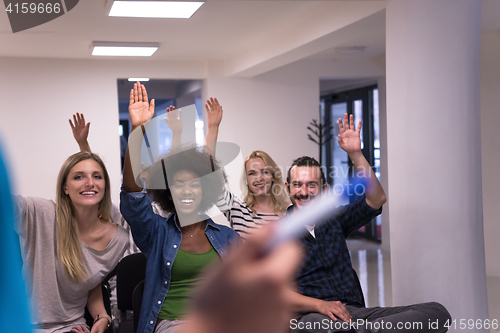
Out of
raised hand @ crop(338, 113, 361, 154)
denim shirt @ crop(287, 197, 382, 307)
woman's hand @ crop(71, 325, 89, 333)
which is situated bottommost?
woman's hand @ crop(71, 325, 89, 333)

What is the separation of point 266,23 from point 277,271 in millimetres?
4732

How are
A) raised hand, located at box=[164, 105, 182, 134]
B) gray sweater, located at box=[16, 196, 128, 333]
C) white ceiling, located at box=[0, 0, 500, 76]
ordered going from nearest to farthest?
gray sweater, located at box=[16, 196, 128, 333], raised hand, located at box=[164, 105, 182, 134], white ceiling, located at box=[0, 0, 500, 76]

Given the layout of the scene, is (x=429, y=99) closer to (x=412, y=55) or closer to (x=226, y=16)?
(x=412, y=55)

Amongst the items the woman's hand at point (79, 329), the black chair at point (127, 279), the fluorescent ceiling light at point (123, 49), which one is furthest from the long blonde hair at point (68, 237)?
the fluorescent ceiling light at point (123, 49)

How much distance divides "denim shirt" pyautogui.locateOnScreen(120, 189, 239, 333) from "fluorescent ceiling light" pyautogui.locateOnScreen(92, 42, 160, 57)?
12.4ft

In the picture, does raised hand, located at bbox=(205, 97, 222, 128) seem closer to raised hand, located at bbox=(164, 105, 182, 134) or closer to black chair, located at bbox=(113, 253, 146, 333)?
raised hand, located at bbox=(164, 105, 182, 134)

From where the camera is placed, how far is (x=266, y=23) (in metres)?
4.82

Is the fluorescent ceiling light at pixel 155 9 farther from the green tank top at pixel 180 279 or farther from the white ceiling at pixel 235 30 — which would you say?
the green tank top at pixel 180 279

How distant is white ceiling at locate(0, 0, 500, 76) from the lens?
13.5 feet

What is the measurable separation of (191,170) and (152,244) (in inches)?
14.5

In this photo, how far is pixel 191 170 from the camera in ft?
6.97

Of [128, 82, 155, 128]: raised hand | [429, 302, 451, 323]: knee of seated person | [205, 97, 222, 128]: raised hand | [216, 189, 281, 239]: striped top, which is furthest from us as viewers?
[216, 189, 281, 239]: striped top

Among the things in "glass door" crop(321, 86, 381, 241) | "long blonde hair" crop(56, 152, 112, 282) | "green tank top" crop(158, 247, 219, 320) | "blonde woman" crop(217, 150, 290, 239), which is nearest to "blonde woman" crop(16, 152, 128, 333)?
"long blonde hair" crop(56, 152, 112, 282)

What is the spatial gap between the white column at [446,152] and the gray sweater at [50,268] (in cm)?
185
